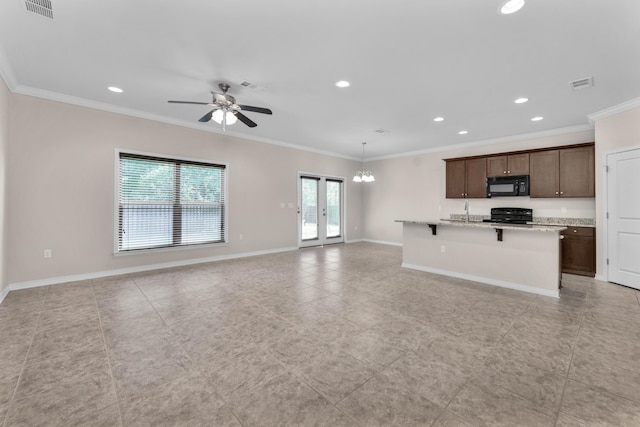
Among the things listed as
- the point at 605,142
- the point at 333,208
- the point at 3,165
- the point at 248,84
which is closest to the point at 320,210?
the point at 333,208

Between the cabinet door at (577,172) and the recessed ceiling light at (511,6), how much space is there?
14.6 ft

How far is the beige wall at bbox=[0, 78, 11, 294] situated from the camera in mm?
3394

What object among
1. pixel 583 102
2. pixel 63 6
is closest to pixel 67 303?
pixel 63 6

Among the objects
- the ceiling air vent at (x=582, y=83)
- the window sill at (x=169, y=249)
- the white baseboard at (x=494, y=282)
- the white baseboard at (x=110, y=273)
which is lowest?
the white baseboard at (x=494, y=282)

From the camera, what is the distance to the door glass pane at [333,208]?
8.44 m

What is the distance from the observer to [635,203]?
Answer: 4.10 m

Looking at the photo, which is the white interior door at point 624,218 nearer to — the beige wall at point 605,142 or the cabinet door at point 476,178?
the beige wall at point 605,142

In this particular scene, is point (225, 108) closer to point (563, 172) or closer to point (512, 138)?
point (512, 138)

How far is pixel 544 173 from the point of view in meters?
5.53

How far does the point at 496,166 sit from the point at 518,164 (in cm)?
41

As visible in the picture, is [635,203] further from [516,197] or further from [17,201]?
[17,201]

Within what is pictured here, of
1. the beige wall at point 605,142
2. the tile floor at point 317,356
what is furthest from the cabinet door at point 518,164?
the tile floor at point 317,356

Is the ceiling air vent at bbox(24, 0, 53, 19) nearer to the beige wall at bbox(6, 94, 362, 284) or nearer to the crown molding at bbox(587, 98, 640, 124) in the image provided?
the beige wall at bbox(6, 94, 362, 284)

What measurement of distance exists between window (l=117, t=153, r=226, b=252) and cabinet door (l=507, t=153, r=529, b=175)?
641cm
